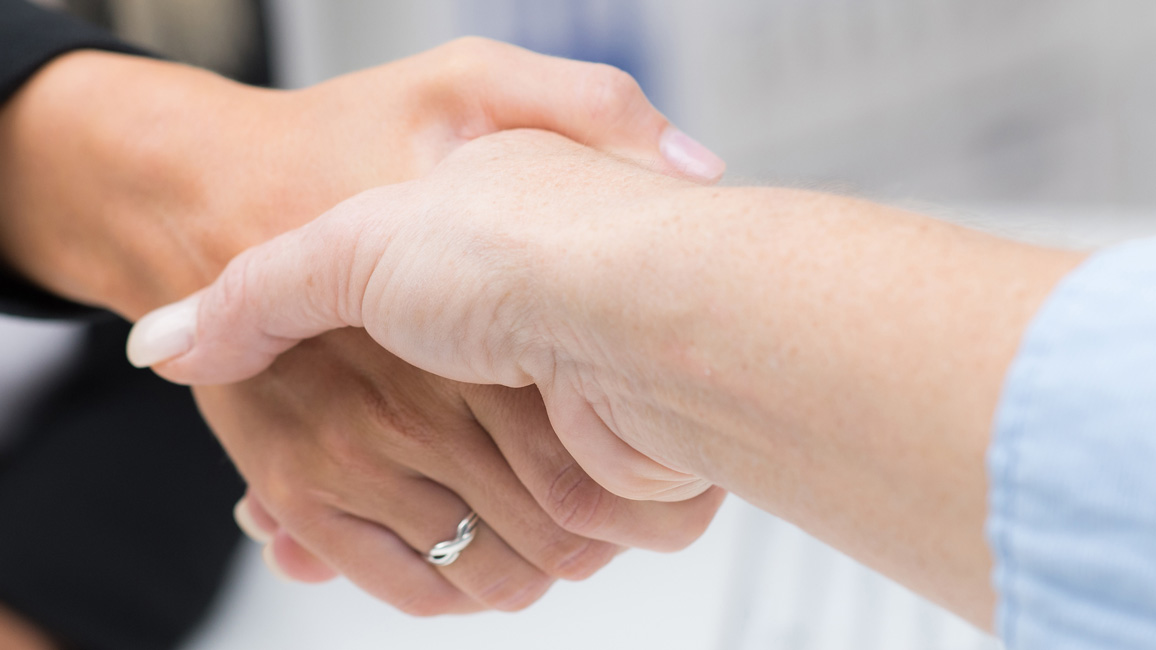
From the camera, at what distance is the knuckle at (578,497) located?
581mm

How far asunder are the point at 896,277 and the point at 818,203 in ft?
0.18

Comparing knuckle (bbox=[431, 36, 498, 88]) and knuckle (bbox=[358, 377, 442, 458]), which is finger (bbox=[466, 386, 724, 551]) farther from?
knuckle (bbox=[431, 36, 498, 88])

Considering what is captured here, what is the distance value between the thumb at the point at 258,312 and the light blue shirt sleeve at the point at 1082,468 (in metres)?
0.33

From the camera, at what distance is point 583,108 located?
0.58 metres

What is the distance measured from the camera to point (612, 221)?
401 millimetres

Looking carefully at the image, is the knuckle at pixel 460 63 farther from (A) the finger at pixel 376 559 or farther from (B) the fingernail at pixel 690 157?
(A) the finger at pixel 376 559

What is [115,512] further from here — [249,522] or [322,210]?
[322,210]

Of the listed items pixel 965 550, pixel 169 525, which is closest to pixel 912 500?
pixel 965 550

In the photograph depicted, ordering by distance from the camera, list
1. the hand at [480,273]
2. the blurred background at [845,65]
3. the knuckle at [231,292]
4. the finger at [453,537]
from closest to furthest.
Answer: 1. the hand at [480,273]
2. the knuckle at [231,292]
3. the finger at [453,537]
4. the blurred background at [845,65]

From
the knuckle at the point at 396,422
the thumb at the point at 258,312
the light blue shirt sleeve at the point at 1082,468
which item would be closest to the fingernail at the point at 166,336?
the thumb at the point at 258,312

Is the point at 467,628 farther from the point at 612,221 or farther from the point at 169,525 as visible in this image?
the point at 612,221

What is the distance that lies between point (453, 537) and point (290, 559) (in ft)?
0.47

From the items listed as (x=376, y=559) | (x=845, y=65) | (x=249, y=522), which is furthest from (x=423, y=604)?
(x=845, y=65)

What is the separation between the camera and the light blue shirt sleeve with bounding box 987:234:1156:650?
0.25 meters
